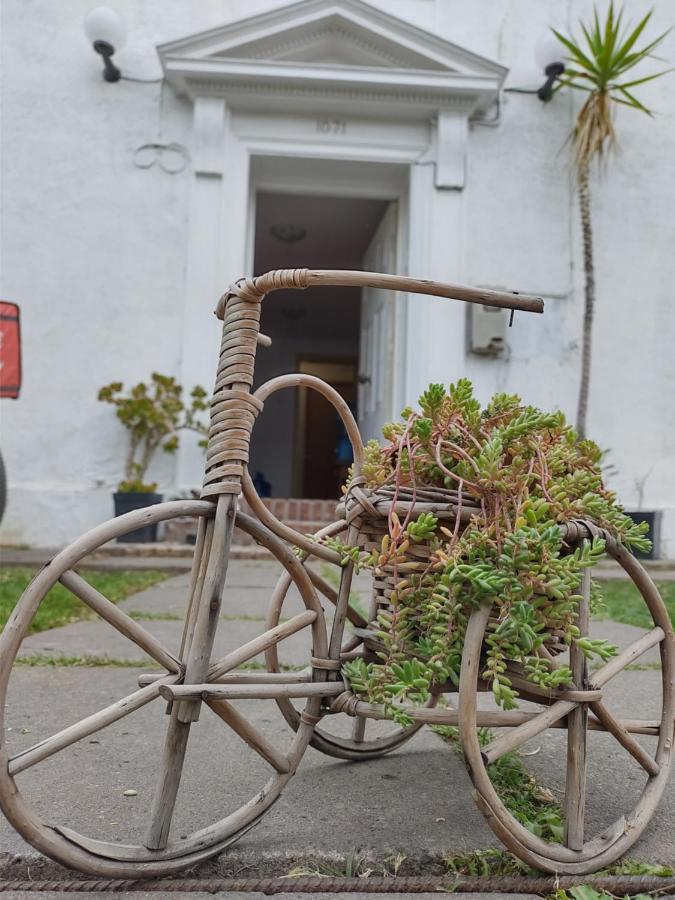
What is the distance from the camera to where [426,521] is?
0.87m

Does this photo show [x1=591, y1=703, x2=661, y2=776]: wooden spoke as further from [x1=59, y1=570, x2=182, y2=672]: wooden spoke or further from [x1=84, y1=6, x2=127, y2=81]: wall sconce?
[x1=84, y1=6, x2=127, y2=81]: wall sconce

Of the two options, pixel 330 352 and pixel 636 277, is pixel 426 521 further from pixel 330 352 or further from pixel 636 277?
pixel 330 352

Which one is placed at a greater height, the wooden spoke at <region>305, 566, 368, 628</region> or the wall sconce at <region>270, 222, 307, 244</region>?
the wall sconce at <region>270, 222, 307, 244</region>

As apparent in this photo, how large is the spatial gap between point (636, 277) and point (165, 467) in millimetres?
3584

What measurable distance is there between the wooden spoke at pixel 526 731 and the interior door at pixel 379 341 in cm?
418

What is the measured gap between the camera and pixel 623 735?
961 millimetres

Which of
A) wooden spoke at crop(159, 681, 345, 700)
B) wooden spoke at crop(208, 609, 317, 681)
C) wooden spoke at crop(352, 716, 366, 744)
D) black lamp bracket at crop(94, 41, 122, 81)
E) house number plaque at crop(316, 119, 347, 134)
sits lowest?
wooden spoke at crop(352, 716, 366, 744)

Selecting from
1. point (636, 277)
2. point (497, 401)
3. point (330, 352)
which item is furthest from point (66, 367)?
point (330, 352)

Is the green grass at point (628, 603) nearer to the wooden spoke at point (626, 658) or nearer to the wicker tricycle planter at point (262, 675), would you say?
the wooden spoke at point (626, 658)

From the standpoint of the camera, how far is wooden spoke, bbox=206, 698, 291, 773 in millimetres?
839

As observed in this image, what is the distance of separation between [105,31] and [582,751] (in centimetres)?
522

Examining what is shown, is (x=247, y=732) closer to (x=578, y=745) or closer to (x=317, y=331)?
(x=578, y=745)

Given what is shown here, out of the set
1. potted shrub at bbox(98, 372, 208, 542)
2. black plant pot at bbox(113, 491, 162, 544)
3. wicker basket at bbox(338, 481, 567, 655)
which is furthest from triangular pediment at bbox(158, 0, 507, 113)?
wicker basket at bbox(338, 481, 567, 655)

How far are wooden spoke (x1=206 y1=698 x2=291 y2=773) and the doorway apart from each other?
14.8ft
